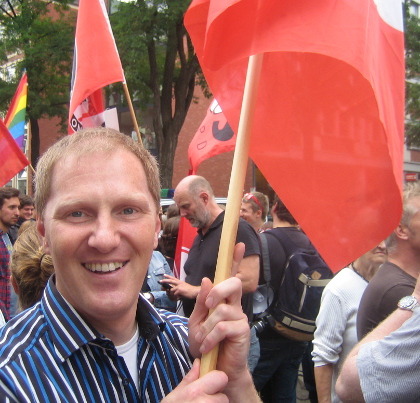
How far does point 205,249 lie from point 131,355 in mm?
2114

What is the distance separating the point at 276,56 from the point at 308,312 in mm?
2448

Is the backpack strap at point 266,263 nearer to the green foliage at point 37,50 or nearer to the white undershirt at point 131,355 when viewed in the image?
the white undershirt at point 131,355

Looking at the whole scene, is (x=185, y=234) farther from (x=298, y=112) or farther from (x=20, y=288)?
(x=298, y=112)

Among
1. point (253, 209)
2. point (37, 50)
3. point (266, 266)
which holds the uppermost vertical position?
point (37, 50)

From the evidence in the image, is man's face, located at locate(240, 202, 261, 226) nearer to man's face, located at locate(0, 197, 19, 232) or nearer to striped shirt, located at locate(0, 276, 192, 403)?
man's face, located at locate(0, 197, 19, 232)

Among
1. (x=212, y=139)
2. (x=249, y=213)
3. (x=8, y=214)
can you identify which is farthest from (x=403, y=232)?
(x=8, y=214)

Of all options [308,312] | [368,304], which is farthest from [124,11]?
[368,304]

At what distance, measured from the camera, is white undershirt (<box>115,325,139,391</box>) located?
4.48ft

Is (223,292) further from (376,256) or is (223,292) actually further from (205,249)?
(205,249)

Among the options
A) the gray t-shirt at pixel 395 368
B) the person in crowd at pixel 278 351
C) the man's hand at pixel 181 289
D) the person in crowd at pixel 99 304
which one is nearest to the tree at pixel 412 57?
the person in crowd at pixel 278 351

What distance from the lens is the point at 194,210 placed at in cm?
372

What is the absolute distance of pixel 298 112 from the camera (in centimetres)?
161

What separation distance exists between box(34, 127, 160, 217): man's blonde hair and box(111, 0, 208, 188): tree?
14.3 m

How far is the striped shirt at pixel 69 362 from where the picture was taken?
1148 mm
